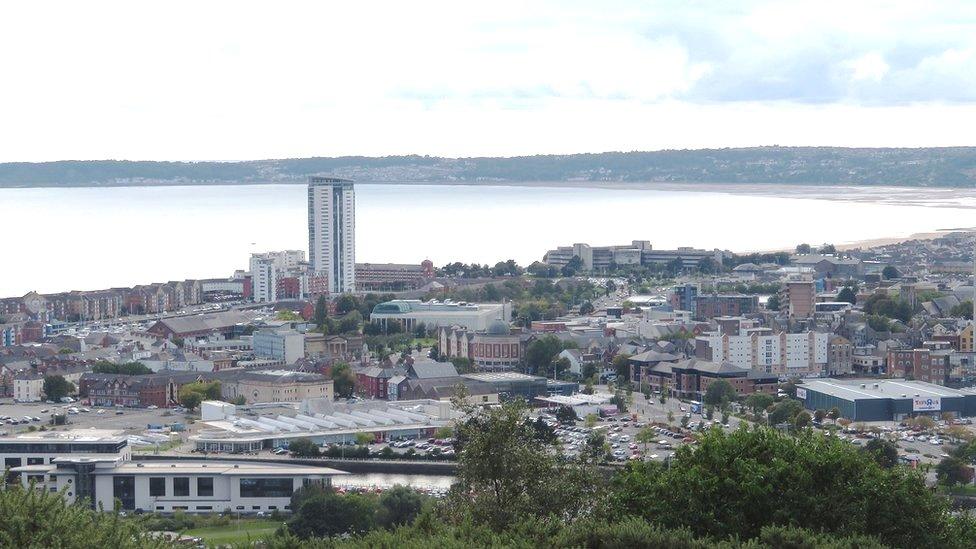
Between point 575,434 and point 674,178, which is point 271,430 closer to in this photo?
point 575,434

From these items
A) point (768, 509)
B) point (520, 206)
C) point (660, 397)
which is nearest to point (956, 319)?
point (660, 397)

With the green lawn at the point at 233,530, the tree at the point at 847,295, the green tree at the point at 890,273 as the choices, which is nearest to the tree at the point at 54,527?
the green lawn at the point at 233,530

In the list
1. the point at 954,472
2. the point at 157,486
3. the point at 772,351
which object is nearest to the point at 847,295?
the point at 772,351

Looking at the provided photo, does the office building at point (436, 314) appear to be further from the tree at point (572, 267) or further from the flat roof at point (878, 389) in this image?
the tree at point (572, 267)

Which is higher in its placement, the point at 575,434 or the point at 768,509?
the point at 768,509

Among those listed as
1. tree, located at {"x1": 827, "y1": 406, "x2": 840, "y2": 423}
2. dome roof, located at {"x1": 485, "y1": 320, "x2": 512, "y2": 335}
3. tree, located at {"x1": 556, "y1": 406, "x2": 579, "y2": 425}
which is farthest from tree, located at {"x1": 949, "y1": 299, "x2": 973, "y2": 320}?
tree, located at {"x1": 556, "y1": 406, "x2": 579, "y2": 425}

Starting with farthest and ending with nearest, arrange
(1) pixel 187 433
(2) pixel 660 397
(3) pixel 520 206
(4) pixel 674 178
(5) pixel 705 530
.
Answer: (4) pixel 674 178, (3) pixel 520 206, (2) pixel 660 397, (1) pixel 187 433, (5) pixel 705 530

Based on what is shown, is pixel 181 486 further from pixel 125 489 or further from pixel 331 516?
pixel 331 516
